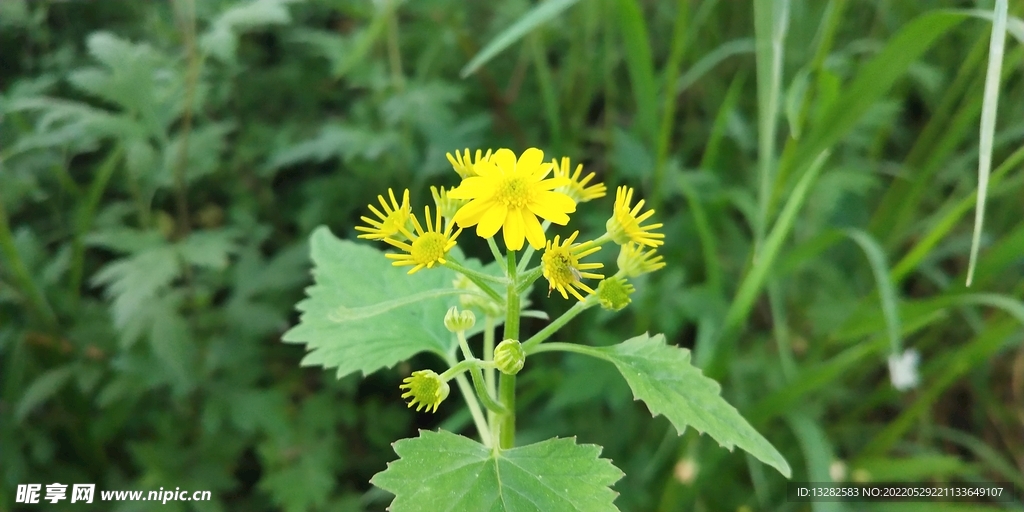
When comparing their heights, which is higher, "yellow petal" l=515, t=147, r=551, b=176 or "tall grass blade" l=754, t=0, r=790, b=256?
"tall grass blade" l=754, t=0, r=790, b=256

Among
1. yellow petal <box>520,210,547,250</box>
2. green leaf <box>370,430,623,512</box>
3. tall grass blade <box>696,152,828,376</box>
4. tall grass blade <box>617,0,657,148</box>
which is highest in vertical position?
tall grass blade <box>617,0,657,148</box>

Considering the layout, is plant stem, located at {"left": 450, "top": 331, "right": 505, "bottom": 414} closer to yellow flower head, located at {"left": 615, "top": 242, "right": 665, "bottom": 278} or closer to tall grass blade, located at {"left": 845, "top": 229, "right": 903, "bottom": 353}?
yellow flower head, located at {"left": 615, "top": 242, "right": 665, "bottom": 278}

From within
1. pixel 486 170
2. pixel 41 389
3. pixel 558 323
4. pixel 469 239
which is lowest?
pixel 558 323

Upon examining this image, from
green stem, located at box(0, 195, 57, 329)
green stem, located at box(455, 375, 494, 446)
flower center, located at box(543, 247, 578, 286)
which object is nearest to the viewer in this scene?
flower center, located at box(543, 247, 578, 286)

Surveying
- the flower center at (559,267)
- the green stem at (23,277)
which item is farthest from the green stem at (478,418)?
the green stem at (23,277)

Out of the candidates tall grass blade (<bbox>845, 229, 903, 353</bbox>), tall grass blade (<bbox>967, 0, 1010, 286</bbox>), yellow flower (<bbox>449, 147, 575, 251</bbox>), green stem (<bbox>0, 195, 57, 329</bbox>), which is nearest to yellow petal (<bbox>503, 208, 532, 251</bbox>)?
yellow flower (<bbox>449, 147, 575, 251</bbox>)

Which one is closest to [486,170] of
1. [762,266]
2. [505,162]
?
[505,162]

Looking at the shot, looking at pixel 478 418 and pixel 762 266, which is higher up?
pixel 762 266

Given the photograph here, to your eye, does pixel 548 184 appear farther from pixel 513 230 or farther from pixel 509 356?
pixel 509 356
